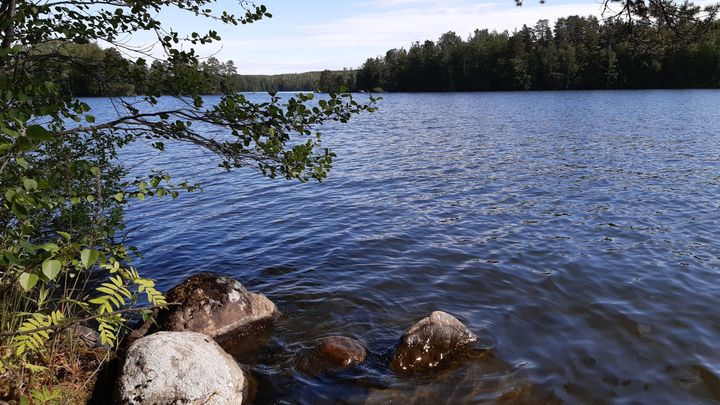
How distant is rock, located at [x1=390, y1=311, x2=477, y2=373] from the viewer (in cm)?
726

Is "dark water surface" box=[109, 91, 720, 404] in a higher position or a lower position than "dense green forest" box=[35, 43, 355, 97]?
lower

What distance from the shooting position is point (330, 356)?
743 centimetres

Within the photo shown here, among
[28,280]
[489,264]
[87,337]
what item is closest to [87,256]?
[28,280]

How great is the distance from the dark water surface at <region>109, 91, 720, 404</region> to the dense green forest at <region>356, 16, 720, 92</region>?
46343mm

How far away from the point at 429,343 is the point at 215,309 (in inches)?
147

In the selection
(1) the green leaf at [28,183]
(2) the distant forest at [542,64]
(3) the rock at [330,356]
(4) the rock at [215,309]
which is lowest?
(3) the rock at [330,356]

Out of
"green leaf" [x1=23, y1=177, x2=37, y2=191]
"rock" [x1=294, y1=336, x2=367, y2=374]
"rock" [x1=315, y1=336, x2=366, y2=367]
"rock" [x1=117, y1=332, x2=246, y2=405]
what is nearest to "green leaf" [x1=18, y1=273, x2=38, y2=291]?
"green leaf" [x1=23, y1=177, x2=37, y2=191]

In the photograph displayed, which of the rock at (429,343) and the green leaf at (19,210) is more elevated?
the green leaf at (19,210)

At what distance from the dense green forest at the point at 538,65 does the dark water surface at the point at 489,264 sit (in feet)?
152

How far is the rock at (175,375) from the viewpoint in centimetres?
564

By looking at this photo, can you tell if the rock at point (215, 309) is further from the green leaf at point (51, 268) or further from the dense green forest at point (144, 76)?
the green leaf at point (51, 268)

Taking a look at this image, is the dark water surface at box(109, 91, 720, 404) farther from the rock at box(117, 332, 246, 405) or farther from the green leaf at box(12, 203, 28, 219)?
the green leaf at box(12, 203, 28, 219)

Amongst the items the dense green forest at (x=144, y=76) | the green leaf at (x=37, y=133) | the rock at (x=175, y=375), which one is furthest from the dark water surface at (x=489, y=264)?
the green leaf at (x=37, y=133)

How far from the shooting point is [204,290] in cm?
843
